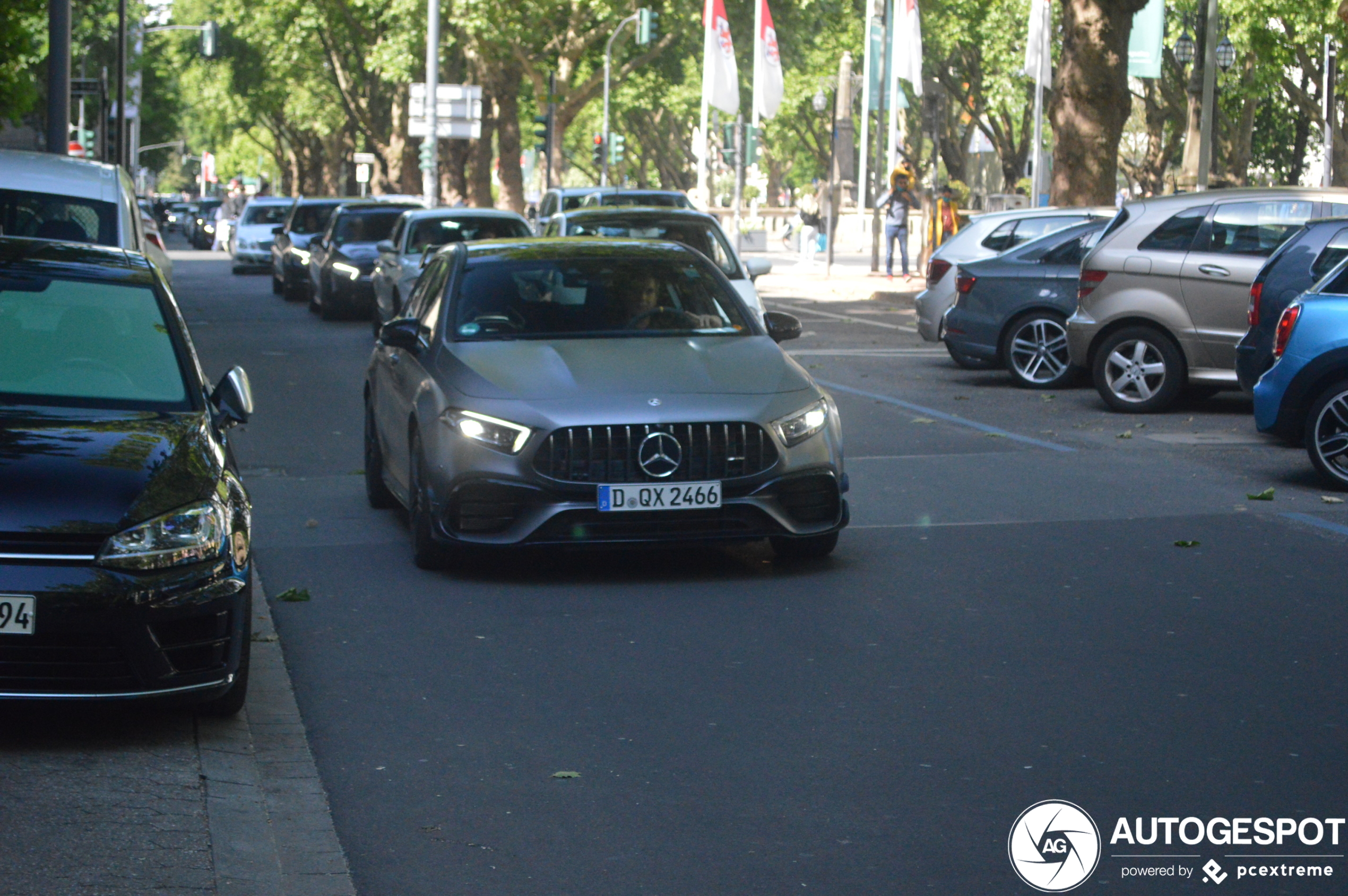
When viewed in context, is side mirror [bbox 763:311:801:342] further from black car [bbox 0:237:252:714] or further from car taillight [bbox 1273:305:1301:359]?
black car [bbox 0:237:252:714]

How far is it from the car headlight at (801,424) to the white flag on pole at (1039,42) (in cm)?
2487

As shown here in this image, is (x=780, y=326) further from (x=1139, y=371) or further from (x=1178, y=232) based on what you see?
(x=1178, y=232)

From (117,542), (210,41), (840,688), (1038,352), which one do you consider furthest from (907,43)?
(117,542)

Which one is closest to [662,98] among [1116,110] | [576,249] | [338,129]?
[338,129]

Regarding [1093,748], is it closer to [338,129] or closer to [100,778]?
[100,778]

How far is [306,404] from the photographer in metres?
16.3

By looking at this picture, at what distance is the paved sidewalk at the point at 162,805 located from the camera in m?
4.49

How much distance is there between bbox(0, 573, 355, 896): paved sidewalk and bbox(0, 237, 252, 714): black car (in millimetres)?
174

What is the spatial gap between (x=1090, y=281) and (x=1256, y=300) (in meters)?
3.02

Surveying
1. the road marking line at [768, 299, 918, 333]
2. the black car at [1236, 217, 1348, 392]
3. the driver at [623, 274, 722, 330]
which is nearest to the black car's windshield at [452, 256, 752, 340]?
the driver at [623, 274, 722, 330]

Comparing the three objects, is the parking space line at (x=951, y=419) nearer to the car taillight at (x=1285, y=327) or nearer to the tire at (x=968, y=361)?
the tire at (x=968, y=361)

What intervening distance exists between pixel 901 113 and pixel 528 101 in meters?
13.9

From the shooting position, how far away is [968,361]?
19734mm

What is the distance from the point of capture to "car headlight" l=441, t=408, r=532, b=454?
8320 millimetres
